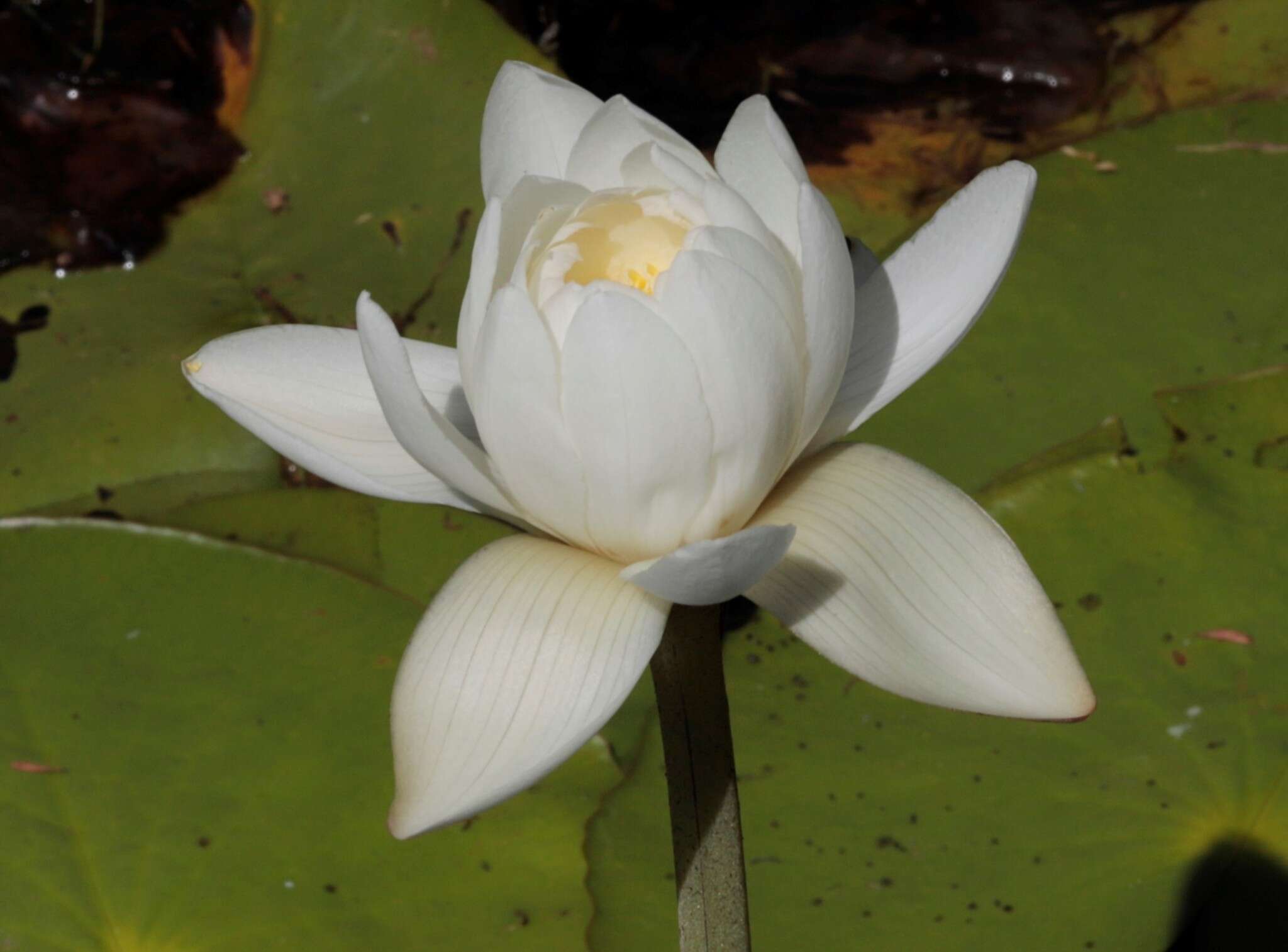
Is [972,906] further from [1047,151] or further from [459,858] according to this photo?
[1047,151]

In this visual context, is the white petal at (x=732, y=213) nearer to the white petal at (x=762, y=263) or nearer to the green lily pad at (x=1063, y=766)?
the white petal at (x=762, y=263)

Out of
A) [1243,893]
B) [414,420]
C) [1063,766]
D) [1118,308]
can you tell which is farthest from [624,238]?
[1118,308]

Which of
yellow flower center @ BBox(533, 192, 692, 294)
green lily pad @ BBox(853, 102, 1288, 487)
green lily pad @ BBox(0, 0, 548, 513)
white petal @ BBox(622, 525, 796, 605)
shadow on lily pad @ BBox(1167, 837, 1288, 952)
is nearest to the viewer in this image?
white petal @ BBox(622, 525, 796, 605)

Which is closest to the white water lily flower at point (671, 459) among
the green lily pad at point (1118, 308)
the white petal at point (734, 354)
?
the white petal at point (734, 354)

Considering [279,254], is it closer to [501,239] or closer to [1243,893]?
[501,239]

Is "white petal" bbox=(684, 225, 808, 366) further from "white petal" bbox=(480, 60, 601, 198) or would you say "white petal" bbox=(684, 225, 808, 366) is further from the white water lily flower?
"white petal" bbox=(480, 60, 601, 198)

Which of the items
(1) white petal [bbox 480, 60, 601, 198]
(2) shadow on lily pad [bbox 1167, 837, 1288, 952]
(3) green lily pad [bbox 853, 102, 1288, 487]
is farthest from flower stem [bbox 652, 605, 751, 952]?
(3) green lily pad [bbox 853, 102, 1288, 487]

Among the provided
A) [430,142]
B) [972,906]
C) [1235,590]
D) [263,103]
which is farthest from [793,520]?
[263,103]

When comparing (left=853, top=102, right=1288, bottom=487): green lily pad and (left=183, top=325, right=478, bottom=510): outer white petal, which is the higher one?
(left=183, top=325, right=478, bottom=510): outer white petal
